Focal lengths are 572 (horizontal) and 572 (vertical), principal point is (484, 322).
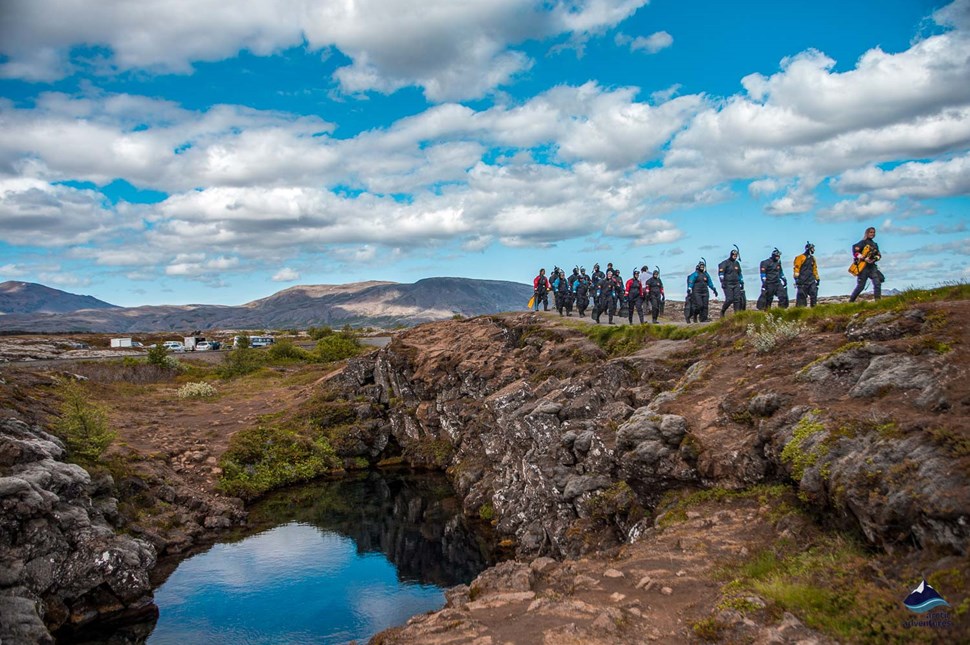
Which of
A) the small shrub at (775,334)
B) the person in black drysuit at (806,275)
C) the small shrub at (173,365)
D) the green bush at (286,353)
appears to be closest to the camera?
the small shrub at (775,334)

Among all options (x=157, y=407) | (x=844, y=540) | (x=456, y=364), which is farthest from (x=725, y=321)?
(x=157, y=407)

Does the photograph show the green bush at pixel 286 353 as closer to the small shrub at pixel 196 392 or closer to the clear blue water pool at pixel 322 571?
the small shrub at pixel 196 392

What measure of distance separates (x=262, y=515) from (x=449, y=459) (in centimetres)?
1438

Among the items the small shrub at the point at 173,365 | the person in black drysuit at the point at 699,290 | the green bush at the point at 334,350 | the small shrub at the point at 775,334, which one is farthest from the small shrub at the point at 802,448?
the green bush at the point at 334,350

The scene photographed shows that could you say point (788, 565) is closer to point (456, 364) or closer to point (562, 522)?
point (562, 522)

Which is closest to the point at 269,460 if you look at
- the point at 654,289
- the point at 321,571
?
the point at 321,571

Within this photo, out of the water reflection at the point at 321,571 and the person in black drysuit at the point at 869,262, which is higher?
the person in black drysuit at the point at 869,262

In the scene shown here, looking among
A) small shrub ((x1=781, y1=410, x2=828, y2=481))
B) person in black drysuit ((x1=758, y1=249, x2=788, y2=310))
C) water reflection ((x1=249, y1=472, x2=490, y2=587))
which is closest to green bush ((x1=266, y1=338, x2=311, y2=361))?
water reflection ((x1=249, y1=472, x2=490, y2=587))

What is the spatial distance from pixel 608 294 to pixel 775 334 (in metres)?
16.7

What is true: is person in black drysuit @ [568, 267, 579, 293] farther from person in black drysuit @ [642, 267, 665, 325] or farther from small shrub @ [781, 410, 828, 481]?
small shrub @ [781, 410, 828, 481]

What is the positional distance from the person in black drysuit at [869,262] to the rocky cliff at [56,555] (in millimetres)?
32316

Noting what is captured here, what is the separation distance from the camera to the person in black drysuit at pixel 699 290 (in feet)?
107

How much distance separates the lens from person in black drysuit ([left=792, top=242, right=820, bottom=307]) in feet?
91.9

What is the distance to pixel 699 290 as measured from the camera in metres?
33.0
